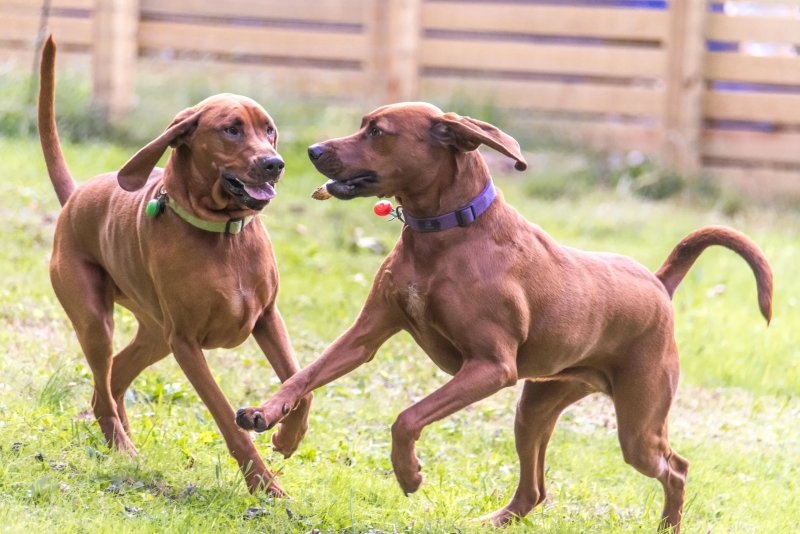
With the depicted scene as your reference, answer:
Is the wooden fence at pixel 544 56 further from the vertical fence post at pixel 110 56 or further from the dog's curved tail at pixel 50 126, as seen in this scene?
the dog's curved tail at pixel 50 126

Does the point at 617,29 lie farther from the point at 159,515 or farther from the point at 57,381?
the point at 159,515

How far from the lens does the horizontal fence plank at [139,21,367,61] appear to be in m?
12.1

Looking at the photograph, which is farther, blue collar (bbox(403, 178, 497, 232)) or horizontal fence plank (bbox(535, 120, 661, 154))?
horizontal fence plank (bbox(535, 120, 661, 154))

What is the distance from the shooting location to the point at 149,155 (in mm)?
4555

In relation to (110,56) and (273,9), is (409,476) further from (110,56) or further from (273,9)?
(273,9)

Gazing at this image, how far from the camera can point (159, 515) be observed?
13.9ft

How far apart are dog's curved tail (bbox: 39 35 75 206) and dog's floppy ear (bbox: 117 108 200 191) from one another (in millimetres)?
860

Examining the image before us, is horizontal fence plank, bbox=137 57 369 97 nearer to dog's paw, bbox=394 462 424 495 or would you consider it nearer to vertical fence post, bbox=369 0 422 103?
vertical fence post, bbox=369 0 422 103

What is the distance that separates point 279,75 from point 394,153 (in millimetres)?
8171

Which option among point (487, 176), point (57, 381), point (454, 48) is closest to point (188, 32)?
point (454, 48)

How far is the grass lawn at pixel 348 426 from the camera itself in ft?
14.7

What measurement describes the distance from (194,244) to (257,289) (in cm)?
30

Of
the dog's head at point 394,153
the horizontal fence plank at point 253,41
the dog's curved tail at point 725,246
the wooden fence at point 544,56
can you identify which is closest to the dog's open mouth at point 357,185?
Answer: the dog's head at point 394,153

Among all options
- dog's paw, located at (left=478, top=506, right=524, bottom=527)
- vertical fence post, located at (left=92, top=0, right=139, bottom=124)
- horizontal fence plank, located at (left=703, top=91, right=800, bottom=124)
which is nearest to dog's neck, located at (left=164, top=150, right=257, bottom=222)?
dog's paw, located at (left=478, top=506, right=524, bottom=527)
